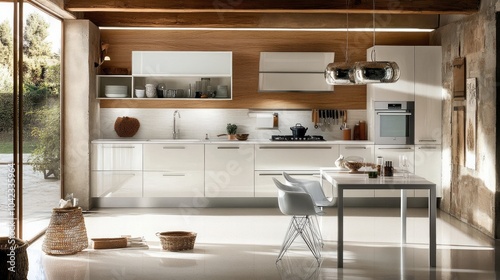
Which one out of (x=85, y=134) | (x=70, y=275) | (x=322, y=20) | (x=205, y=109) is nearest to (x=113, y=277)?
(x=70, y=275)

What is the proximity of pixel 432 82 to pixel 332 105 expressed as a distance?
1520 mm

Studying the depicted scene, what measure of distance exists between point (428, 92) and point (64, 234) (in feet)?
18.1

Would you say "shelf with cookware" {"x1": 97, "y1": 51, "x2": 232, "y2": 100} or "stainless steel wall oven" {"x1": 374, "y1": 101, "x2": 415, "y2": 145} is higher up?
"shelf with cookware" {"x1": 97, "y1": 51, "x2": 232, "y2": 100}

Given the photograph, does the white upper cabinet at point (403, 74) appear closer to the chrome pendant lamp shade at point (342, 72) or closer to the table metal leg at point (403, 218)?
the table metal leg at point (403, 218)

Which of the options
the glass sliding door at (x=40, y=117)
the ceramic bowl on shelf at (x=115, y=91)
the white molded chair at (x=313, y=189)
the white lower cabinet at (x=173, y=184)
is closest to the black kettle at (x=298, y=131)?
the white lower cabinet at (x=173, y=184)

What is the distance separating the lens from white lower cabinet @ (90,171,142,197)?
32.0ft

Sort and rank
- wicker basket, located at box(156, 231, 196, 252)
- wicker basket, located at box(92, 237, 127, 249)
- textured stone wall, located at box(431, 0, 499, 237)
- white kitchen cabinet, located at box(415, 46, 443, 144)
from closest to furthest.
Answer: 1. wicker basket, located at box(156, 231, 196, 252)
2. wicker basket, located at box(92, 237, 127, 249)
3. textured stone wall, located at box(431, 0, 499, 237)
4. white kitchen cabinet, located at box(415, 46, 443, 144)

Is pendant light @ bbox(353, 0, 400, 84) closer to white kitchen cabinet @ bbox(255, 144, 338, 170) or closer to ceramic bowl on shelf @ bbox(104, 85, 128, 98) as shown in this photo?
white kitchen cabinet @ bbox(255, 144, 338, 170)

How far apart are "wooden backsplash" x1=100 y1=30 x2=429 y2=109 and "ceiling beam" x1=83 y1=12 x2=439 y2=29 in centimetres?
27

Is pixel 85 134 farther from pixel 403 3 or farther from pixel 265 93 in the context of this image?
pixel 403 3

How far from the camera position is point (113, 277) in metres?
5.81

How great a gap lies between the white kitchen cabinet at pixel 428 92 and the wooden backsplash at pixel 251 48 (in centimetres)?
68

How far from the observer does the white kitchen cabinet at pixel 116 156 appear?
383 inches

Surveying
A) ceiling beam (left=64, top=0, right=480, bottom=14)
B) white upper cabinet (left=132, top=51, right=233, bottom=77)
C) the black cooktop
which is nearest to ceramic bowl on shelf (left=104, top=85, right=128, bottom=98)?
white upper cabinet (left=132, top=51, right=233, bottom=77)
